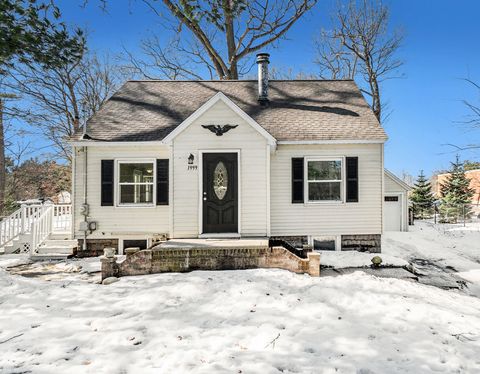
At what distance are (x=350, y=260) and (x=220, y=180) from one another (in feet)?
14.1

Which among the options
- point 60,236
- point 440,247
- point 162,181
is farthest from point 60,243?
point 440,247

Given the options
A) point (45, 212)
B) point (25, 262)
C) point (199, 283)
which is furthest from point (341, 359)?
point (45, 212)

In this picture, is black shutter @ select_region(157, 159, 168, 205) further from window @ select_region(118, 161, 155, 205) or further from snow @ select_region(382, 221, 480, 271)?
snow @ select_region(382, 221, 480, 271)

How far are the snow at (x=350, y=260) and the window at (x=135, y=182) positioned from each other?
5517 millimetres

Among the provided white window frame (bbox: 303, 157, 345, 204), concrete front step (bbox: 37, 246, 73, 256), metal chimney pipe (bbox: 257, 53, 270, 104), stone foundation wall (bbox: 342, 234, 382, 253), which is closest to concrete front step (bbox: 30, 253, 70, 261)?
concrete front step (bbox: 37, 246, 73, 256)

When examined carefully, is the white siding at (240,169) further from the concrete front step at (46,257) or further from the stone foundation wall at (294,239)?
the concrete front step at (46,257)

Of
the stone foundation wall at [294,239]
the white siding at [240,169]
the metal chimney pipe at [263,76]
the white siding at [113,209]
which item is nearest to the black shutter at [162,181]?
the white siding at [113,209]

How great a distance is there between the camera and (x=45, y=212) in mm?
9938

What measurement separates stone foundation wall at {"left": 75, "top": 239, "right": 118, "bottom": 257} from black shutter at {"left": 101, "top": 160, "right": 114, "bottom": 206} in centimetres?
116

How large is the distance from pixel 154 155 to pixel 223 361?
7211 mm

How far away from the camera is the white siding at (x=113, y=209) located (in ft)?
30.5

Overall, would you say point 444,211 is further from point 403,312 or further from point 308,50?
point 403,312

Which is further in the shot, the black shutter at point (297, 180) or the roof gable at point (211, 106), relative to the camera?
the black shutter at point (297, 180)

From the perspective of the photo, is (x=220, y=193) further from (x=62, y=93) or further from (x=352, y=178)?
(x=62, y=93)
